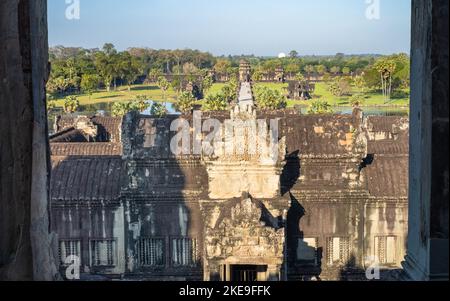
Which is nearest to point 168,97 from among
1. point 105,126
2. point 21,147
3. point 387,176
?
point 105,126

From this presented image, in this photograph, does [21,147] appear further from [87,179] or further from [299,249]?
[87,179]

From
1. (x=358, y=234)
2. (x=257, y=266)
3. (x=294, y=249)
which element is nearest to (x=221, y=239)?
(x=257, y=266)

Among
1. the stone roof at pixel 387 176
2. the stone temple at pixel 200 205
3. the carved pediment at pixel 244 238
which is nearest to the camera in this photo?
the carved pediment at pixel 244 238

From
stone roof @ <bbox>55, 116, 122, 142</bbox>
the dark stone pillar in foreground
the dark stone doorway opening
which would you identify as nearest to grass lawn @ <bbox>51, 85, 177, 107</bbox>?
stone roof @ <bbox>55, 116, 122, 142</bbox>

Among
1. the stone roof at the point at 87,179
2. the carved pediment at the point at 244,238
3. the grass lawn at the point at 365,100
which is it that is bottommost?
the carved pediment at the point at 244,238

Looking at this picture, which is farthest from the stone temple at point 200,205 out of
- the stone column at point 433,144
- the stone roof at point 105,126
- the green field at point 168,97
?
the green field at point 168,97

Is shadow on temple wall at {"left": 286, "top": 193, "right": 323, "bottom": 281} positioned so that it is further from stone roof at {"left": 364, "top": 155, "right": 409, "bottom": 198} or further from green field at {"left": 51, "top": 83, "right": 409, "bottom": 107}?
green field at {"left": 51, "top": 83, "right": 409, "bottom": 107}

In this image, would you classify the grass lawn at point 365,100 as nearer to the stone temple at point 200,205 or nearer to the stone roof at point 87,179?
the stone temple at point 200,205

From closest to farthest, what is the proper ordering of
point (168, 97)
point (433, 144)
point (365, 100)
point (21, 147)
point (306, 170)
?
point (433, 144), point (21, 147), point (306, 170), point (365, 100), point (168, 97)
